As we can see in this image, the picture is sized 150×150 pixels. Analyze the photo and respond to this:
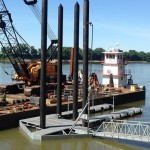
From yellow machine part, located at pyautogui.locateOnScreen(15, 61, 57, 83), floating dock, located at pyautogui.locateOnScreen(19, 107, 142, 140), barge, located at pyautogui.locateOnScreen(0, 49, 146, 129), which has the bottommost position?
floating dock, located at pyautogui.locateOnScreen(19, 107, 142, 140)

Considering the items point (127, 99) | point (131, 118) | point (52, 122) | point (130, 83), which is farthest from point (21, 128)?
point (130, 83)

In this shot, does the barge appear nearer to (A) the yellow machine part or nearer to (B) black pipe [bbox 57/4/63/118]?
(A) the yellow machine part

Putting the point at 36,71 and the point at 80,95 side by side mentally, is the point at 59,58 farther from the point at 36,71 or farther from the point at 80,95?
the point at 36,71

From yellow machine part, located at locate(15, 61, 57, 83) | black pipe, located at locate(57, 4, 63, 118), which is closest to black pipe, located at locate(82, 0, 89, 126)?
black pipe, located at locate(57, 4, 63, 118)

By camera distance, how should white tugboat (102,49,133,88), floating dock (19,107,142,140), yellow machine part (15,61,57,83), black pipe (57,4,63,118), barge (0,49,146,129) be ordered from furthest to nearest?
white tugboat (102,49,133,88)
yellow machine part (15,61,57,83)
barge (0,49,146,129)
black pipe (57,4,63,118)
floating dock (19,107,142,140)

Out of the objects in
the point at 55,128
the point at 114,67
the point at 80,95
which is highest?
the point at 114,67

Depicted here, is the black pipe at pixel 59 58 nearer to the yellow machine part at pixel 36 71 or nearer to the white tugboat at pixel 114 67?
the yellow machine part at pixel 36 71

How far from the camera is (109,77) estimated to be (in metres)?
42.8

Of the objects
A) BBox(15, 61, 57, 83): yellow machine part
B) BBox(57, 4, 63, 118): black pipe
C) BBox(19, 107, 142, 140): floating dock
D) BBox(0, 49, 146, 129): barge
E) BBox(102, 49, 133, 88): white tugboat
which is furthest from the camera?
BBox(102, 49, 133, 88): white tugboat

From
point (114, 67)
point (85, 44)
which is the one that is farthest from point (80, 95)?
point (85, 44)

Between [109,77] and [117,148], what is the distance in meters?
23.1

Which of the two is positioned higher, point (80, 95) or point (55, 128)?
point (80, 95)

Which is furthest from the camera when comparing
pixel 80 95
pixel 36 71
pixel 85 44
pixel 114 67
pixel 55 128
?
pixel 114 67

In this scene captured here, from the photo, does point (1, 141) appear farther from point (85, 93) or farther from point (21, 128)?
point (85, 93)
